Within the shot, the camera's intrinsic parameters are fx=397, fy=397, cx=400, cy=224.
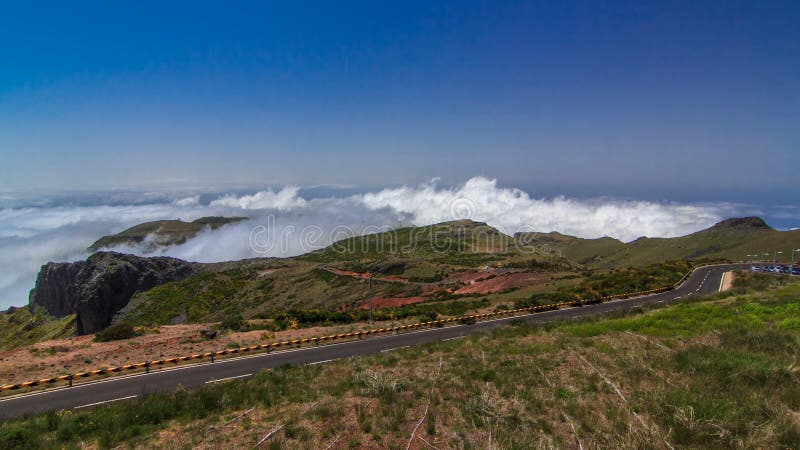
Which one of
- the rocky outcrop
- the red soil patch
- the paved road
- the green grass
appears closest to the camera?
the paved road

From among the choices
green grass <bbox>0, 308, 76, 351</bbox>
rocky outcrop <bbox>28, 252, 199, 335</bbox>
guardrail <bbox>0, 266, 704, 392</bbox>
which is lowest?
green grass <bbox>0, 308, 76, 351</bbox>

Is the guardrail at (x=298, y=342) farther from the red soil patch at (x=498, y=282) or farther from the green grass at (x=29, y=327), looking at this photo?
the green grass at (x=29, y=327)

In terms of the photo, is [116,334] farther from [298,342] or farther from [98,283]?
[98,283]

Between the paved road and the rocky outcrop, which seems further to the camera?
the rocky outcrop

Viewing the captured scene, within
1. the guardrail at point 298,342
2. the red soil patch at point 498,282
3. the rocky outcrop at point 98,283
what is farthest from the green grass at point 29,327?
the guardrail at point 298,342

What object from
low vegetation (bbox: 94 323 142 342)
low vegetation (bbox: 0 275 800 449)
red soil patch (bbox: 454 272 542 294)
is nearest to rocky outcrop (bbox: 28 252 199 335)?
low vegetation (bbox: 94 323 142 342)

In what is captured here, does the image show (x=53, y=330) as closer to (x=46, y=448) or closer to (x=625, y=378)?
(x=46, y=448)

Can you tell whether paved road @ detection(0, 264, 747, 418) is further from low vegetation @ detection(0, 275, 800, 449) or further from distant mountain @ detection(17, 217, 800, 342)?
distant mountain @ detection(17, 217, 800, 342)
